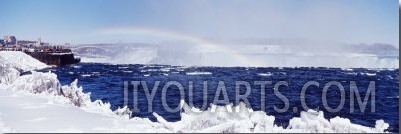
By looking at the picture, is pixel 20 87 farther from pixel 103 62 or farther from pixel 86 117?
pixel 103 62

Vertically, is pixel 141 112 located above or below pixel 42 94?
below

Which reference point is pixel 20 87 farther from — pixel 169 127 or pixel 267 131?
pixel 267 131

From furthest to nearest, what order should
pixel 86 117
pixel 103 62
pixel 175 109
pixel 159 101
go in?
pixel 103 62, pixel 159 101, pixel 175 109, pixel 86 117

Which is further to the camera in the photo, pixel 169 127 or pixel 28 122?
pixel 28 122

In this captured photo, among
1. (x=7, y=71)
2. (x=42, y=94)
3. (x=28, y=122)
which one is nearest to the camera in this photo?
(x=28, y=122)

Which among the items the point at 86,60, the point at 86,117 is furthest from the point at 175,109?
the point at 86,60

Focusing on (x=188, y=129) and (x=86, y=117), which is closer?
(x=188, y=129)

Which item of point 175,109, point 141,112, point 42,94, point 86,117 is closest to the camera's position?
point 86,117

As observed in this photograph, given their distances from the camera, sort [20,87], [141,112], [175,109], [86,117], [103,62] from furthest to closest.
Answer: [103,62]
[175,109]
[141,112]
[20,87]
[86,117]

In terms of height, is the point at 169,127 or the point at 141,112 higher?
the point at 169,127
